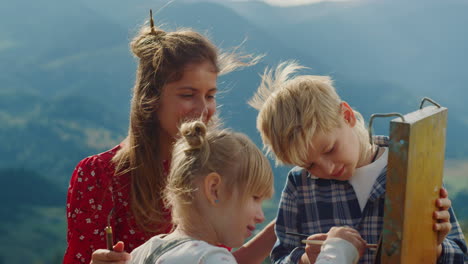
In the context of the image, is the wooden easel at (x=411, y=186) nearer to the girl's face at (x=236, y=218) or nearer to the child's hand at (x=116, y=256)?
the girl's face at (x=236, y=218)

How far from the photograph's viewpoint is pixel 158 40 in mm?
2326

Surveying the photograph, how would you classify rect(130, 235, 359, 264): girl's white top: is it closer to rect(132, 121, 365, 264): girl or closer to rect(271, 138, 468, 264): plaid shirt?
rect(132, 121, 365, 264): girl

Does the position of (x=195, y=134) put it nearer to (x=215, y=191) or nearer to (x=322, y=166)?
(x=215, y=191)

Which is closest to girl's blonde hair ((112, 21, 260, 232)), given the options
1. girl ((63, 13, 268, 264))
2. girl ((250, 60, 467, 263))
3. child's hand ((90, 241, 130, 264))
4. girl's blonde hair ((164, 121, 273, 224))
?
girl ((63, 13, 268, 264))

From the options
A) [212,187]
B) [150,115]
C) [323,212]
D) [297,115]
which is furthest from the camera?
[150,115]

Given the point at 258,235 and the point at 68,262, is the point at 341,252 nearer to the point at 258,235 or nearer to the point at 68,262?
the point at 258,235

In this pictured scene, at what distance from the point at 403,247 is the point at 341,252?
18 centimetres

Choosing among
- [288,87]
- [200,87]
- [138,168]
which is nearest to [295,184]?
[288,87]

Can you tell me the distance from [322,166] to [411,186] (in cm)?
51

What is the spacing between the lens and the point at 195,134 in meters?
1.60

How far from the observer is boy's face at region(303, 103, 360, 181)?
1.79 m

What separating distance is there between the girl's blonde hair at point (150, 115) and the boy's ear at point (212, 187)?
76cm

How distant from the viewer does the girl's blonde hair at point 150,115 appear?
2.24 meters

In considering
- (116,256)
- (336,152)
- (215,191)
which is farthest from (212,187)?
(336,152)
